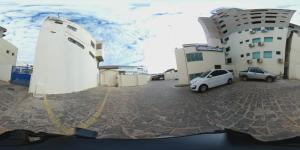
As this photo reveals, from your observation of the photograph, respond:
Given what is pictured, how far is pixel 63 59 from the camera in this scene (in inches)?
43.4

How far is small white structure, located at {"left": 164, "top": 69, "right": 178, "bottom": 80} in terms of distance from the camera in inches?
48.7

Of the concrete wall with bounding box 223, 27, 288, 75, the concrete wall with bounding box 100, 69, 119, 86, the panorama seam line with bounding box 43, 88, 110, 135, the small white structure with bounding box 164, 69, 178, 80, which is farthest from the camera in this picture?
the concrete wall with bounding box 100, 69, 119, 86

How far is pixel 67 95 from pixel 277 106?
79 centimetres

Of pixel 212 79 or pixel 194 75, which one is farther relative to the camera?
pixel 194 75

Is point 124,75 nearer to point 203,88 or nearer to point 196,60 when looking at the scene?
point 196,60

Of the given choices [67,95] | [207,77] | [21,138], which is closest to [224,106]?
[207,77]

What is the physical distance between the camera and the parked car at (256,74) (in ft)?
3.42

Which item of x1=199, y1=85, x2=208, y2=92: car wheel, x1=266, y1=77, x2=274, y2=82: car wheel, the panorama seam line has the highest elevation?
x1=266, y1=77, x2=274, y2=82: car wheel

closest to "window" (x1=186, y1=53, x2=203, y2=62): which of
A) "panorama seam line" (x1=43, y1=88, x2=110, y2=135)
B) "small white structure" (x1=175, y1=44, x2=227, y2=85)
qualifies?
"small white structure" (x1=175, y1=44, x2=227, y2=85)

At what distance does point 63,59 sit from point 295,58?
0.94m

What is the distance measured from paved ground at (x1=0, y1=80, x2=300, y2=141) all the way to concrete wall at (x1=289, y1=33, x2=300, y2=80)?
0.05 metres

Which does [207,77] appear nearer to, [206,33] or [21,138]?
[206,33]

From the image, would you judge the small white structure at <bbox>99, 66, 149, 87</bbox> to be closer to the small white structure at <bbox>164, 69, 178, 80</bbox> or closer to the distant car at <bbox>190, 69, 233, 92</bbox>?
the small white structure at <bbox>164, 69, 178, 80</bbox>

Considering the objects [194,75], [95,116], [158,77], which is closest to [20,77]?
[95,116]
